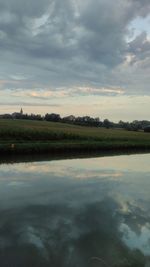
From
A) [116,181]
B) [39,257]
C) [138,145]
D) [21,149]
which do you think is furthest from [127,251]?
[138,145]

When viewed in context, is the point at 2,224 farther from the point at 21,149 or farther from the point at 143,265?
the point at 21,149

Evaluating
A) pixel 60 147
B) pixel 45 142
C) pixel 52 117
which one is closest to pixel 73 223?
pixel 60 147

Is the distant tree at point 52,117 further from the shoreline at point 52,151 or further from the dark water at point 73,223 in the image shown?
the dark water at point 73,223

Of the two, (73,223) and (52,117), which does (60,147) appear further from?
(52,117)

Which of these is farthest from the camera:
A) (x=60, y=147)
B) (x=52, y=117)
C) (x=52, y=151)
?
(x=52, y=117)

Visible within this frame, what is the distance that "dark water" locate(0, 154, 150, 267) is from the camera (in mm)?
6266

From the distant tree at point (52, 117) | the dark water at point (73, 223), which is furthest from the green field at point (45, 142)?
the distant tree at point (52, 117)

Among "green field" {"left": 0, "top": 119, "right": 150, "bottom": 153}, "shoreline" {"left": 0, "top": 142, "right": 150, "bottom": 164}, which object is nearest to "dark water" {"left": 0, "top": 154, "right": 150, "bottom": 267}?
"shoreline" {"left": 0, "top": 142, "right": 150, "bottom": 164}

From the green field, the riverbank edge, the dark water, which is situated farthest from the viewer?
the green field

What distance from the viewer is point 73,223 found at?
27.4 feet

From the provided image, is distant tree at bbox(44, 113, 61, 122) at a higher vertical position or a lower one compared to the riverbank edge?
higher

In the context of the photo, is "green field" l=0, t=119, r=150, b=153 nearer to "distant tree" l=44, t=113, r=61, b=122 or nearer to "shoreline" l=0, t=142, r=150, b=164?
"shoreline" l=0, t=142, r=150, b=164

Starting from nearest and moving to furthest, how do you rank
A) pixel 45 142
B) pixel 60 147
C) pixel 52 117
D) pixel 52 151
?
pixel 52 151 < pixel 60 147 < pixel 45 142 < pixel 52 117

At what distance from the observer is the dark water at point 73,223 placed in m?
6.27
